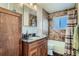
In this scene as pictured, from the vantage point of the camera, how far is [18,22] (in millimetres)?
1721

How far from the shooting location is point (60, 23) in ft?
5.72

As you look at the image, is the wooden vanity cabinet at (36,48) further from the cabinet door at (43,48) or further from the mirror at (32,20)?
the mirror at (32,20)

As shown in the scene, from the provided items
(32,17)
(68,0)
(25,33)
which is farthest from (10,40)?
(68,0)

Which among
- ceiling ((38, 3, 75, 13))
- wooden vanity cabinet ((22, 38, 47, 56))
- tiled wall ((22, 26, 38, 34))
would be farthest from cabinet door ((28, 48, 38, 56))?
ceiling ((38, 3, 75, 13))

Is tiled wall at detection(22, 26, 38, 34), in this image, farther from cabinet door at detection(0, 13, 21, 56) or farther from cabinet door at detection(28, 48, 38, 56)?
cabinet door at detection(28, 48, 38, 56)

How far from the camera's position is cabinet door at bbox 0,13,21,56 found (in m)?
1.65

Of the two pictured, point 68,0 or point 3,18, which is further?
point 68,0

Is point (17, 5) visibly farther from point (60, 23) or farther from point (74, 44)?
point (74, 44)

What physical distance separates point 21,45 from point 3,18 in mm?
467

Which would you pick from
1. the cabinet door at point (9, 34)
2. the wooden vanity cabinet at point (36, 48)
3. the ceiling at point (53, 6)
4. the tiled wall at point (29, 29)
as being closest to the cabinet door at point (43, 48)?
the wooden vanity cabinet at point (36, 48)

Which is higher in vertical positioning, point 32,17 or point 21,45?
point 32,17

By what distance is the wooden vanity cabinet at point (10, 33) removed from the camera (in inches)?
64.7

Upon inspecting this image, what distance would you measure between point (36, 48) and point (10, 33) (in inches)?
17.5

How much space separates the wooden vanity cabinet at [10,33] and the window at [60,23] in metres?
0.54
